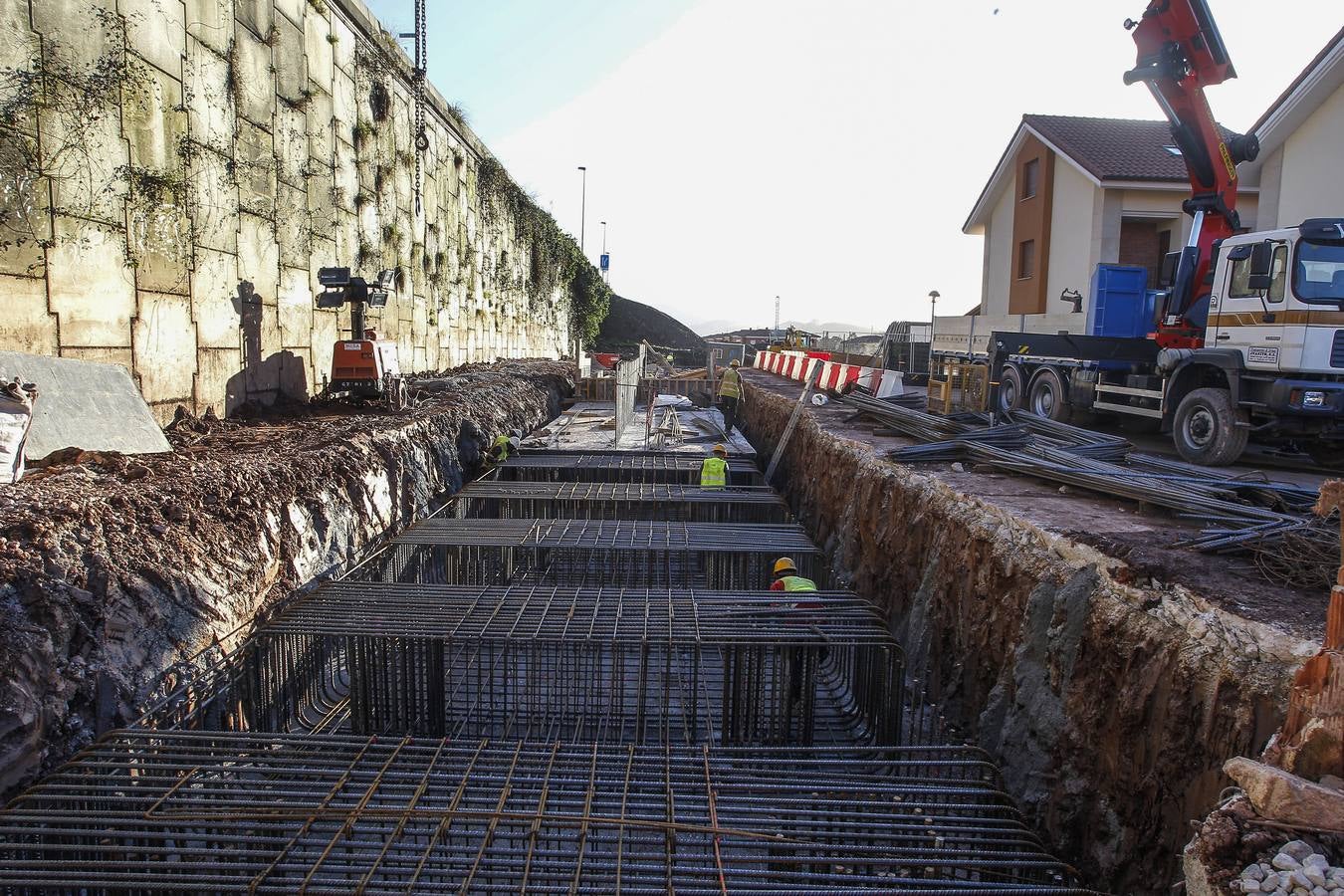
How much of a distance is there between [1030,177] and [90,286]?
84.2 ft

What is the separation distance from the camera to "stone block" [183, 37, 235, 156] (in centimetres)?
834

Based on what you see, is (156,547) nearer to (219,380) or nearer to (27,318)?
(27,318)

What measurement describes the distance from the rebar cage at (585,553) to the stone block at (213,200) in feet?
13.1

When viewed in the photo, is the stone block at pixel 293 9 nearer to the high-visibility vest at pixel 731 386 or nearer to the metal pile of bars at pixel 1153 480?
the metal pile of bars at pixel 1153 480

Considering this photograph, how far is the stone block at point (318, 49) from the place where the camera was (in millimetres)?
11359

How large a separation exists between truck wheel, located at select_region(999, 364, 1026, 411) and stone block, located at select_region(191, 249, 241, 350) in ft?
38.6

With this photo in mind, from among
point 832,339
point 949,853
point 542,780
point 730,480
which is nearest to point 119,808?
point 542,780

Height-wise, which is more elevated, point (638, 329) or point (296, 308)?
point (638, 329)

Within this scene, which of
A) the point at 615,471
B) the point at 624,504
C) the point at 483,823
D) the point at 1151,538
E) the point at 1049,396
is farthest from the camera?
the point at 1049,396

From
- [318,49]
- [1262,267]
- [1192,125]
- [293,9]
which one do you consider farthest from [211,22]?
[1192,125]

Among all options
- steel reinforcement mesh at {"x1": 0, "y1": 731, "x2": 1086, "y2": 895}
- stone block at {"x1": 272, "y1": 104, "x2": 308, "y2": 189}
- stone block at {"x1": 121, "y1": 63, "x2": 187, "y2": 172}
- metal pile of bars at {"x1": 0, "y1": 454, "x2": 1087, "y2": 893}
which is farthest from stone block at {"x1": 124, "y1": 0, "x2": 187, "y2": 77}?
steel reinforcement mesh at {"x1": 0, "y1": 731, "x2": 1086, "y2": 895}

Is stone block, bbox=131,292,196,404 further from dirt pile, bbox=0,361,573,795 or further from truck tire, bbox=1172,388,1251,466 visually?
truck tire, bbox=1172,388,1251,466

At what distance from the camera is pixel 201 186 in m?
8.54

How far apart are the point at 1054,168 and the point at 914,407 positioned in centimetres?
1359
